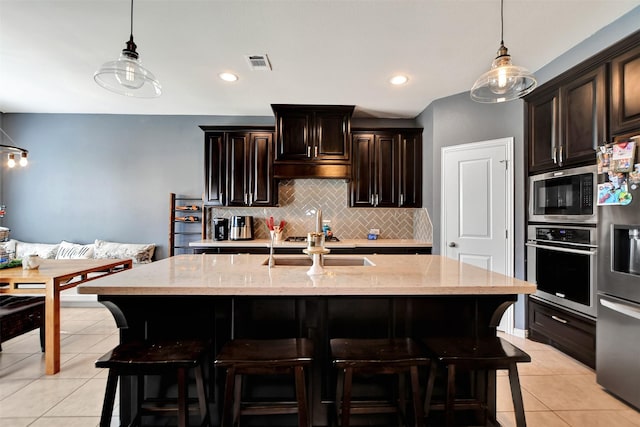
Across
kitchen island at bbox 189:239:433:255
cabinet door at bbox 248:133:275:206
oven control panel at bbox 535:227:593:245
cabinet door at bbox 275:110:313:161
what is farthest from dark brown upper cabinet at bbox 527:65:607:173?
cabinet door at bbox 248:133:275:206

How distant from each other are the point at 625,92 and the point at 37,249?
21.6ft

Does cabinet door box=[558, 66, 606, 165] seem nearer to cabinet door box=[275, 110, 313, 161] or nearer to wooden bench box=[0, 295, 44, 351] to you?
cabinet door box=[275, 110, 313, 161]

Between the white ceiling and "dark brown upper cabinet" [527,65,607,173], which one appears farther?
"dark brown upper cabinet" [527,65,607,173]

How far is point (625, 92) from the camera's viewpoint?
2.05m

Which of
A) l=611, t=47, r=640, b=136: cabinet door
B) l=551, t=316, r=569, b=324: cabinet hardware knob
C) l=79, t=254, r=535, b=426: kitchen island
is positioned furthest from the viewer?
l=551, t=316, r=569, b=324: cabinet hardware knob

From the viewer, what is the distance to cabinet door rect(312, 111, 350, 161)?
12.8 feet

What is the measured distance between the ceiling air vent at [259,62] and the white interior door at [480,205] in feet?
7.47

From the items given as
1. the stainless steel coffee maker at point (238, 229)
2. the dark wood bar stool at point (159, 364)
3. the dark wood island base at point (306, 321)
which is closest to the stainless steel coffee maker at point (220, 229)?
the stainless steel coffee maker at point (238, 229)

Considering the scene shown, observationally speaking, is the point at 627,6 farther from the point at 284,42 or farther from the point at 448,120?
the point at 284,42

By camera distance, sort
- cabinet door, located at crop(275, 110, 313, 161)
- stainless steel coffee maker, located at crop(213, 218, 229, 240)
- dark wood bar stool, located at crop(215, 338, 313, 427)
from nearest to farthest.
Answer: dark wood bar stool, located at crop(215, 338, 313, 427), cabinet door, located at crop(275, 110, 313, 161), stainless steel coffee maker, located at crop(213, 218, 229, 240)

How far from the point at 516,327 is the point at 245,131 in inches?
157

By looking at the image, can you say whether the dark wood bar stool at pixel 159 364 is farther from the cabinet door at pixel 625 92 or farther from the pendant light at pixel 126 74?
the cabinet door at pixel 625 92

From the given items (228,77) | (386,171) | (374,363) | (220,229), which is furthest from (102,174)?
(374,363)

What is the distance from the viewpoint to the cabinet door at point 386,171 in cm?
411
